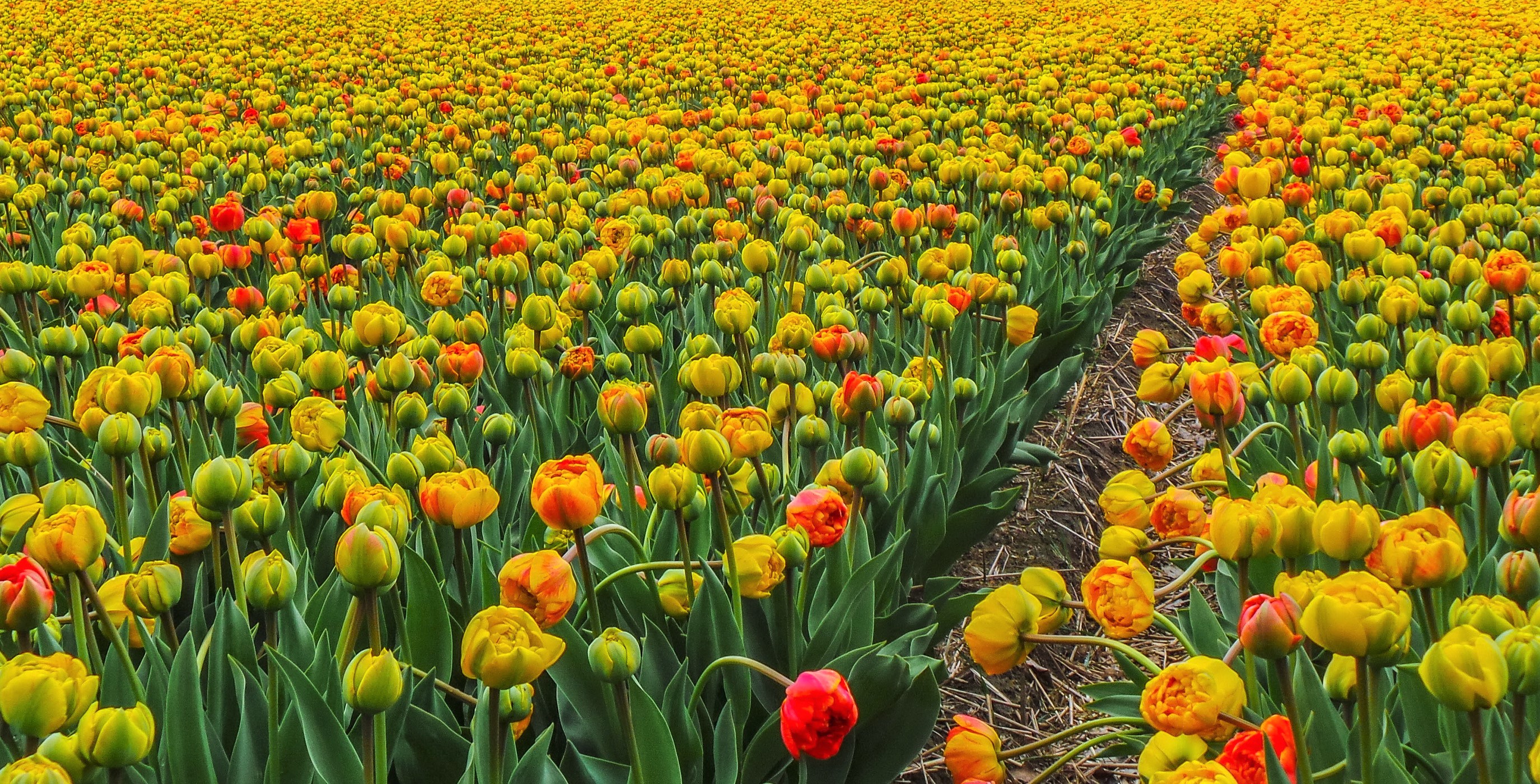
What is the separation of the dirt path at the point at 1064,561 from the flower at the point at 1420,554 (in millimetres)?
835

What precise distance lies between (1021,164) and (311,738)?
10.6 ft

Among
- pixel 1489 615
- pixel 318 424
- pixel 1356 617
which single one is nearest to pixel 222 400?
pixel 318 424

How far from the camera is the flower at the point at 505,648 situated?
0.98 meters

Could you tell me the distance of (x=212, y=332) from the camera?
235cm

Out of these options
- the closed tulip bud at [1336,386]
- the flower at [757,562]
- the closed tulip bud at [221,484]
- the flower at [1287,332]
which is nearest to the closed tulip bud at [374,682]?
the closed tulip bud at [221,484]

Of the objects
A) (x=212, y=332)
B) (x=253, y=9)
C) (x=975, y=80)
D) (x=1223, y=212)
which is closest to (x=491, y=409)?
(x=212, y=332)

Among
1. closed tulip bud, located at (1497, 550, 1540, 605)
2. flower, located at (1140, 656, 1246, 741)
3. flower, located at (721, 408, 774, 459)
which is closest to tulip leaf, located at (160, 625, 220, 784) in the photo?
flower, located at (721, 408, 774, 459)

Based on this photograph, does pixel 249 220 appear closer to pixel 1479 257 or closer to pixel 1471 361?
pixel 1471 361

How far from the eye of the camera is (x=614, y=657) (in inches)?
45.1

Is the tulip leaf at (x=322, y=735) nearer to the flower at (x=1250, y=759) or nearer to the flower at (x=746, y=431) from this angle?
the flower at (x=746, y=431)

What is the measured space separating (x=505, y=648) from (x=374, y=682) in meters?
0.12

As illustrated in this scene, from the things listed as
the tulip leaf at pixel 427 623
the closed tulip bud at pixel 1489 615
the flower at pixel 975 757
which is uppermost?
the closed tulip bud at pixel 1489 615

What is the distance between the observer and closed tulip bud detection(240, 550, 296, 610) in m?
1.22

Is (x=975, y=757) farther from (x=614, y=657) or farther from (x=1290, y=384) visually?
(x=1290, y=384)
